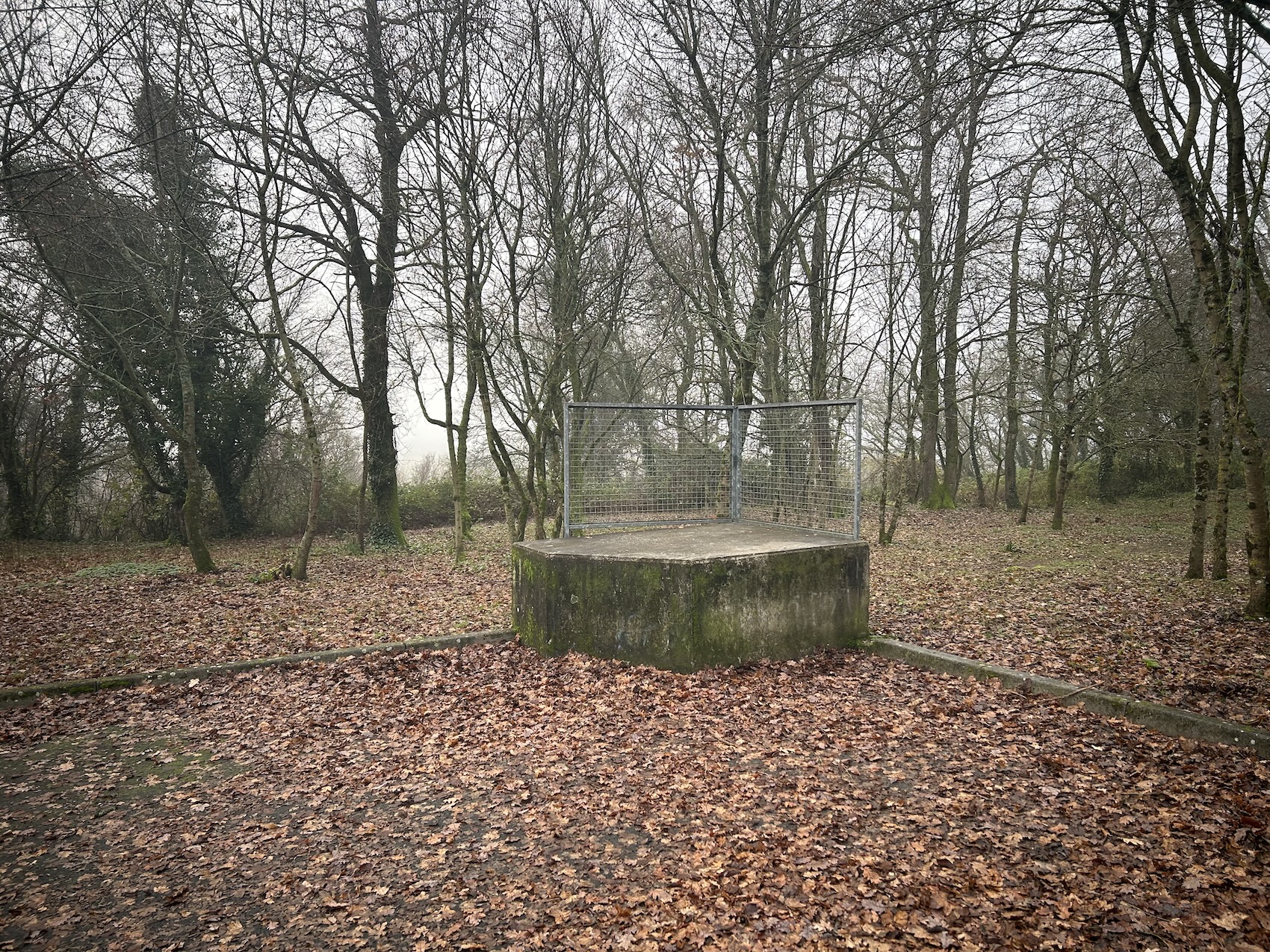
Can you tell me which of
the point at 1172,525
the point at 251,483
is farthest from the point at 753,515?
the point at 251,483

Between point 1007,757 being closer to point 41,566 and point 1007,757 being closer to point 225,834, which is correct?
point 225,834

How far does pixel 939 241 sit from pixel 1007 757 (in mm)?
10976

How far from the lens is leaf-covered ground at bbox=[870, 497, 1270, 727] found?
4.54m

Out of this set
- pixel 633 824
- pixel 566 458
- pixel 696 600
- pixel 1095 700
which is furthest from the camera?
pixel 566 458

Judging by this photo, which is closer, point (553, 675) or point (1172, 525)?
point (553, 675)

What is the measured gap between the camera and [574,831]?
3164mm

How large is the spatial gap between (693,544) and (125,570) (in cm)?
968

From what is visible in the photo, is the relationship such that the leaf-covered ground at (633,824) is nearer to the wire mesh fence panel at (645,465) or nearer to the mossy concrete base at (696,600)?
the mossy concrete base at (696,600)

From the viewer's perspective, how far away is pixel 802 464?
6590 mm

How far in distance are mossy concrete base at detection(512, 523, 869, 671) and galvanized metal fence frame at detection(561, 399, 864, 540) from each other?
0.52 meters

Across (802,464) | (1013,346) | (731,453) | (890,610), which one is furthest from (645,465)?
(1013,346)

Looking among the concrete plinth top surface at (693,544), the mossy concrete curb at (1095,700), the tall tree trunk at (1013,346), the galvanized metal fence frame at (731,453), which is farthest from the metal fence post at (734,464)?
the tall tree trunk at (1013,346)

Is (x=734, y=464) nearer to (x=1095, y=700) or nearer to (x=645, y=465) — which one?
(x=645, y=465)

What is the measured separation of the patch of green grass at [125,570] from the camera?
33.9 ft
